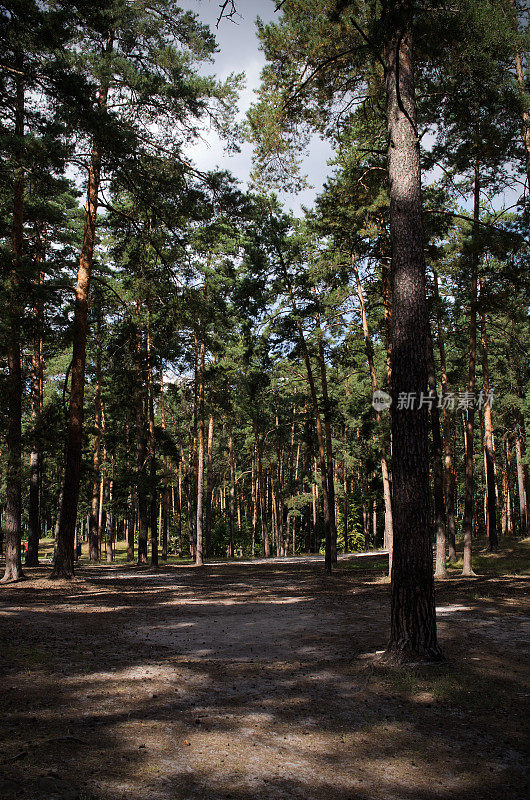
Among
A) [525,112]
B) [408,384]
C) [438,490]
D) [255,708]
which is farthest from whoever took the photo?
[438,490]

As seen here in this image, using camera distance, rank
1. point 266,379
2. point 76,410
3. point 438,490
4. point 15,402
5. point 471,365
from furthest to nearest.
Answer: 1. point 266,379
2. point 471,365
3. point 438,490
4. point 76,410
5. point 15,402

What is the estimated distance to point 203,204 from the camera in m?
12.8

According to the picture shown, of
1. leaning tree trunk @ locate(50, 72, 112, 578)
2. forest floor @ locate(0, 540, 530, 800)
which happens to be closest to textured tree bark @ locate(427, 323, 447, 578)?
forest floor @ locate(0, 540, 530, 800)

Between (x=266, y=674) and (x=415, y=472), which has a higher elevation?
(x=415, y=472)

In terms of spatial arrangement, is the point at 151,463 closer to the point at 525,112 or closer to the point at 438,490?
the point at 438,490

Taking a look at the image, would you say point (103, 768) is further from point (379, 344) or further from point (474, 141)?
point (379, 344)

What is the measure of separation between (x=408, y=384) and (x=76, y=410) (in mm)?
10450

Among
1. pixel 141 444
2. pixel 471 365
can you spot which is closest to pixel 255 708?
pixel 471 365

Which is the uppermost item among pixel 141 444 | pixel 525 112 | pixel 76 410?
pixel 525 112

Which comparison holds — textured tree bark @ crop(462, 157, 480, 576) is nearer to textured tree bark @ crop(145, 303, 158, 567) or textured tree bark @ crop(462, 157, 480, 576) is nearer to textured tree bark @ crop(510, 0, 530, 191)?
textured tree bark @ crop(510, 0, 530, 191)

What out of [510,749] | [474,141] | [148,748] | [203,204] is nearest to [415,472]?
[510,749]

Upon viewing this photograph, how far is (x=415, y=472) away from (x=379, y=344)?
2277 centimetres

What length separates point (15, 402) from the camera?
13.7m

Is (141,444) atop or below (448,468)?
atop
